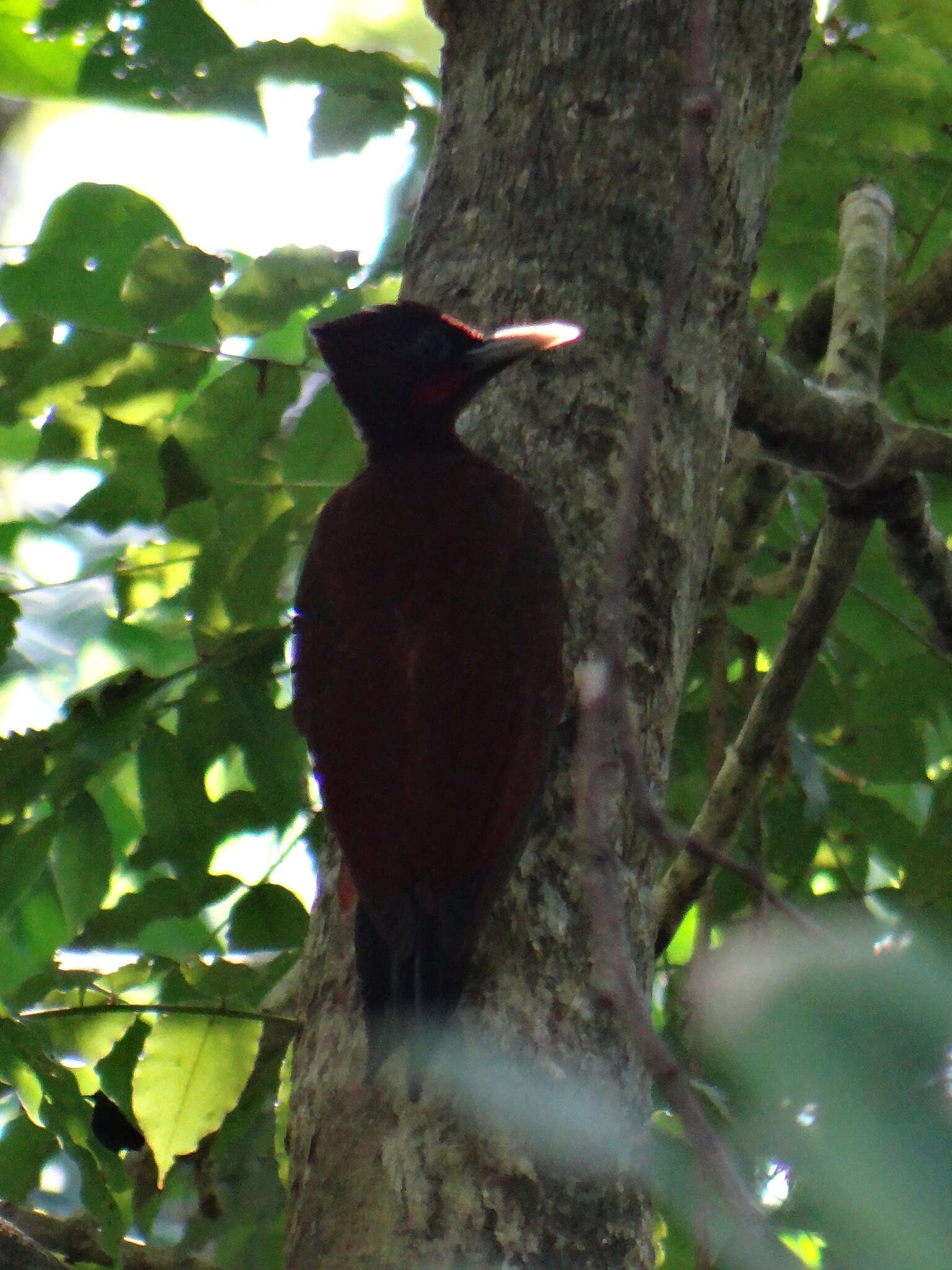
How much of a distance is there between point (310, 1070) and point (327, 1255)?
26cm

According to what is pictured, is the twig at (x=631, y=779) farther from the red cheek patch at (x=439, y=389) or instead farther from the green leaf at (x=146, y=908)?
the green leaf at (x=146, y=908)

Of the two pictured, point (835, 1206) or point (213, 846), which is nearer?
point (835, 1206)

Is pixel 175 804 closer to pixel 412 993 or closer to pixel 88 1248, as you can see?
pixel 88 1248

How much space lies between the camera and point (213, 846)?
2.63 meters

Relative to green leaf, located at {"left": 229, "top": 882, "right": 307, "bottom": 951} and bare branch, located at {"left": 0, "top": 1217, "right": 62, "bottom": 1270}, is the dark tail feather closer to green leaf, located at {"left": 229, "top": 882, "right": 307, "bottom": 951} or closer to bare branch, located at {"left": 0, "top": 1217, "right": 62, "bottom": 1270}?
bare branch, located at {"left": 0, "top": 1217, "right": 62, "bottom": 1270}

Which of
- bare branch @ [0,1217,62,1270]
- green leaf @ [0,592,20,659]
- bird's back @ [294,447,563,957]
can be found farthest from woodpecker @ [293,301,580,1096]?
green leaf @ [0,592,20,659]

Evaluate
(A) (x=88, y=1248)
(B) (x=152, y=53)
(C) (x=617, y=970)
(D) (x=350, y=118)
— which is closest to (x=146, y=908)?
(A) (x=88, y=1248)

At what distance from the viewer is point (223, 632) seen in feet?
8.80

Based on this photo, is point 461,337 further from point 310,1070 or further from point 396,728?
point 310,1070

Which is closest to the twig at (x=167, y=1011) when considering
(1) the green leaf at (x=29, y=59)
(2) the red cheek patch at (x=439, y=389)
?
(2) the red cheek patch at (x=439, y=389)

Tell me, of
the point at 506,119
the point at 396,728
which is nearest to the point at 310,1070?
the point at 396,728

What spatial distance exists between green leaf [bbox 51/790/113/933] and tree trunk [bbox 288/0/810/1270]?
2.21 ft

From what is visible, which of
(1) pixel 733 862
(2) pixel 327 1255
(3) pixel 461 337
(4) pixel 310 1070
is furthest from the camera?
(3) pixel 461 337

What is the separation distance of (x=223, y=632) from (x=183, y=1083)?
788 mm
